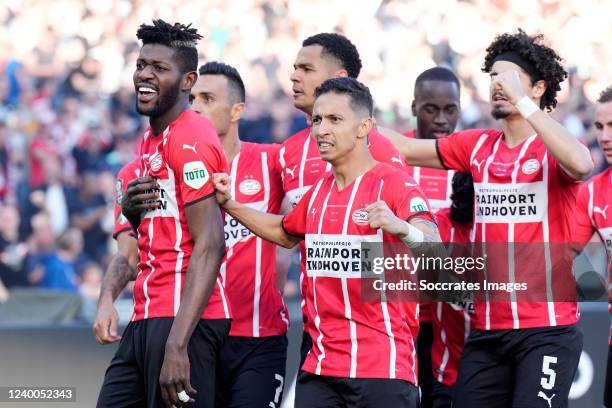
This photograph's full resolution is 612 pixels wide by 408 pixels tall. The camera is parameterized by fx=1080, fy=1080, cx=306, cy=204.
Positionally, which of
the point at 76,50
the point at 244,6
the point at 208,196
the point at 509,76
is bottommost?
the point at 208,196

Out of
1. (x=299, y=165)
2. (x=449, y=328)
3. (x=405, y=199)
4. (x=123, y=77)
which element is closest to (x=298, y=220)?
(x=405, y=199)

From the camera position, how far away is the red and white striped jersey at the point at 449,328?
7.33 m

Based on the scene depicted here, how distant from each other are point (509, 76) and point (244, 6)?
10.7m

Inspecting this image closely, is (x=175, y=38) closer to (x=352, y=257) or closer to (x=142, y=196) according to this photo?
(x=142, y=196)

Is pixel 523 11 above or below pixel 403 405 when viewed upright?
above

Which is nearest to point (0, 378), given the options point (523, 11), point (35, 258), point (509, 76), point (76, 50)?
point (35, 258)

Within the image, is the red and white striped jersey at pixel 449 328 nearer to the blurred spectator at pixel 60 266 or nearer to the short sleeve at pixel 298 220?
the short sleeve at pixel 298 220

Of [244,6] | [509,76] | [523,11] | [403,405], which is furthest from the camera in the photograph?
[523,11]

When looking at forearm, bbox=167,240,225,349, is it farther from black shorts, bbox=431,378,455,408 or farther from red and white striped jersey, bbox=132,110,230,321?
black shorts, bbox=431,378,455,408

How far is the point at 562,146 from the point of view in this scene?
19.1 ft

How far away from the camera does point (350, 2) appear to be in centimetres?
1711

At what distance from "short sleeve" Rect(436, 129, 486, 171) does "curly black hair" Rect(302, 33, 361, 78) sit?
838mm

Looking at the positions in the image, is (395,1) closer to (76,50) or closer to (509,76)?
(76,50)

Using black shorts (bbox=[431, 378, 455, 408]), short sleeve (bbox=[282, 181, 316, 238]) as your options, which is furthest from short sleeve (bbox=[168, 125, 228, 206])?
black shorts (bbox=[431, 378, 455, 408])
